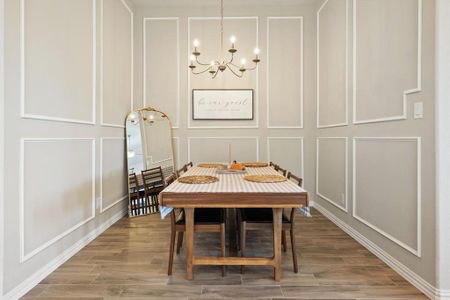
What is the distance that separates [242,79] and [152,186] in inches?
84.4

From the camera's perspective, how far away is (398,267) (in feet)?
7.43

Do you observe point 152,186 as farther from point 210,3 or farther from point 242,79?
point 210,3

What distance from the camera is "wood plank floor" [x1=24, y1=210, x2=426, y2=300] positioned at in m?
1.97

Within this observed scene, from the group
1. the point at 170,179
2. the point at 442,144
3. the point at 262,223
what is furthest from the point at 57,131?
the point at 442,144

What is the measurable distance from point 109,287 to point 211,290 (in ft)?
2.51

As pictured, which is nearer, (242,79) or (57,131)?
(57,131)

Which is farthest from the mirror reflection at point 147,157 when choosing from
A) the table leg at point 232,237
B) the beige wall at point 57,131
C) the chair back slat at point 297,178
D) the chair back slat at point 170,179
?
the chair back slat at point 297,178

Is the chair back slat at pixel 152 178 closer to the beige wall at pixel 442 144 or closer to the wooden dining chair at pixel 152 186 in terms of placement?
the wooden dining chair at pixel 152 186

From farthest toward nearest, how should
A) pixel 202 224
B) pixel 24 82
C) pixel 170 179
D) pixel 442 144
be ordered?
pixel 170 179
pixel 202 224
pixel 24 82
pixel 442 144

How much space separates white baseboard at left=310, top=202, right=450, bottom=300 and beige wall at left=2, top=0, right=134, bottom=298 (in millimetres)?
2853

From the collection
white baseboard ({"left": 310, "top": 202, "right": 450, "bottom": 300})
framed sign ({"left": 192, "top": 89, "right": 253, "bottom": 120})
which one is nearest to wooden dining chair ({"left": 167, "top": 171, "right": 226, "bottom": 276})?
white baseboard ({"left": 310, "top": 202, "right": 450, "bottom": 300})

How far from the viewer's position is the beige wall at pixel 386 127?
1966mm

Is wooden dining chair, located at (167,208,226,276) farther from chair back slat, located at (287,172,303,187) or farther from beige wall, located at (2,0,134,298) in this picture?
beige wall, located at (2,0,134,298)

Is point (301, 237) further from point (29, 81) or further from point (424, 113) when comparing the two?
point (29, 81)
